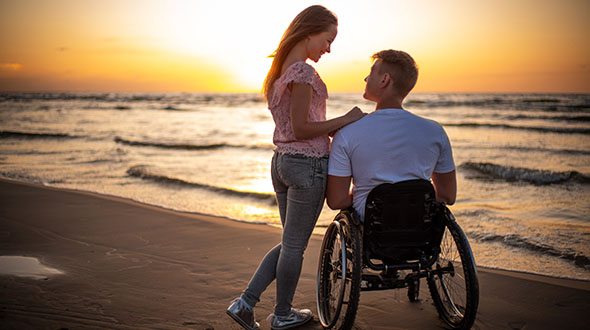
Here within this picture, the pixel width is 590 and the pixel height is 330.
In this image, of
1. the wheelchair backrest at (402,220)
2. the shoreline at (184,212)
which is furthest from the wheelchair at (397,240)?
the shoreline at (184,212)

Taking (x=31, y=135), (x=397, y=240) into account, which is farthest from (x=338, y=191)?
(x=31, y=135)

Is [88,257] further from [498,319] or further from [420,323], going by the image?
[498,319]

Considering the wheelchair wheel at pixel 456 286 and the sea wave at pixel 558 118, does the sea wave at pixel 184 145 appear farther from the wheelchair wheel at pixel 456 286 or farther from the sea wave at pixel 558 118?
the sea wave at pixel 558 118

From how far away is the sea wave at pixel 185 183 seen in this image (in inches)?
277

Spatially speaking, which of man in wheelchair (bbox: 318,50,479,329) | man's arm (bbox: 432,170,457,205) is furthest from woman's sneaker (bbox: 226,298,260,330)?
man's arm (bbox: 432,170,457,205)

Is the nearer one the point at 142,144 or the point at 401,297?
the point at 401,297

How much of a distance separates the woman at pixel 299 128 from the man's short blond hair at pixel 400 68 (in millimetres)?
238

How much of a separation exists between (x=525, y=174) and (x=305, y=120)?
8.25m

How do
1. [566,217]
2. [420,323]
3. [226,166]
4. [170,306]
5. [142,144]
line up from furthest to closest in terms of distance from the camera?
[142,144] → [226,166] → [566,217] → [170,306] → [420,323]

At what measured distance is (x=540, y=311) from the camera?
118 inches

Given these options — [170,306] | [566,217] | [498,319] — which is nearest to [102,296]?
[170,306]

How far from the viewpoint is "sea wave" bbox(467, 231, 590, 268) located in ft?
13.5

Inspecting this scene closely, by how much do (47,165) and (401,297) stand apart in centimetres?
886

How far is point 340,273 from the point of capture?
7.93 feet
